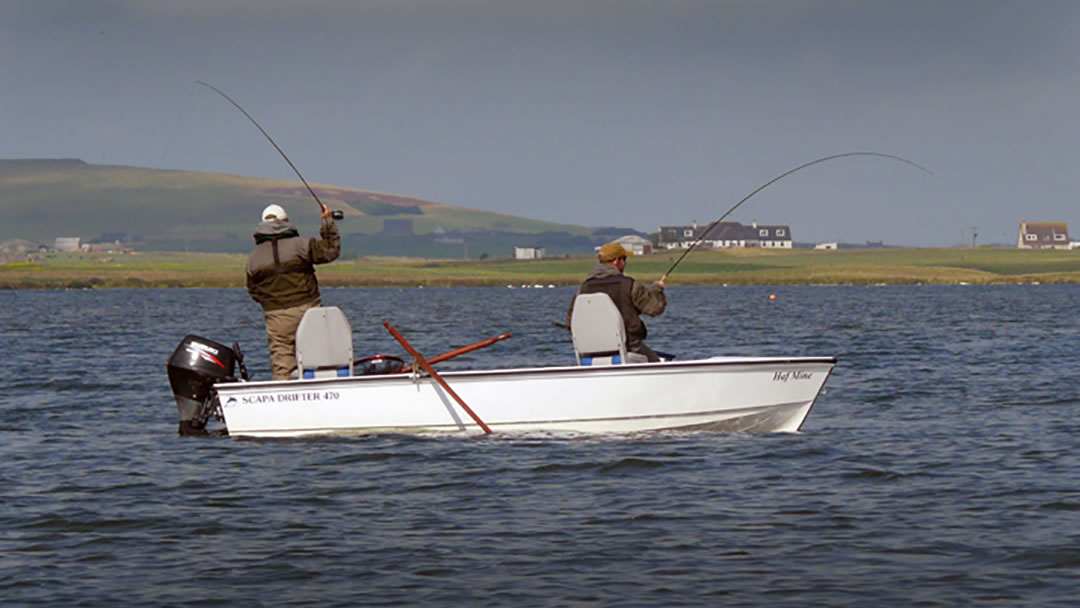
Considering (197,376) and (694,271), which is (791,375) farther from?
(694,271)

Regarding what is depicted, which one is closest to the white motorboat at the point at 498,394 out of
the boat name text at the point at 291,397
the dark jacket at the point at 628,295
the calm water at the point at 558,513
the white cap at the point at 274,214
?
the boat name text at the point at 291,397

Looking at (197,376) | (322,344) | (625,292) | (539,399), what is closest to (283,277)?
(322,344)

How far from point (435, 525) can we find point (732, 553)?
8.04 ft

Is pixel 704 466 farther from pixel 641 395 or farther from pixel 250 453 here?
pixel 250 453

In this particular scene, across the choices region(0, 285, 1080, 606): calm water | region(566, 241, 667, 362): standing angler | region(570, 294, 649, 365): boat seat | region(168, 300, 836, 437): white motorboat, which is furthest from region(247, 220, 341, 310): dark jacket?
region(566, 241, 667, 362): standing angler

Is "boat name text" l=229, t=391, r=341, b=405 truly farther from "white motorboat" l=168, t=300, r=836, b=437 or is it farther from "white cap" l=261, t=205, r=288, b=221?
"white cap" l=261, t=205, r=288, b=221

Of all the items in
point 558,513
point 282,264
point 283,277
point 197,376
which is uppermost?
point 282,264

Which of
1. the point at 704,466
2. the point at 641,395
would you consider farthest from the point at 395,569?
the point at 641,395

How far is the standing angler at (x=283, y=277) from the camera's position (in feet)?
45.1

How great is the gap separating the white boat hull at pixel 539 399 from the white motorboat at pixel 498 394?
0.4 inches

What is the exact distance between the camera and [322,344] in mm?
14008

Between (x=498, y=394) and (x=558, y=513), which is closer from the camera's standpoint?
(x=558, y=513)

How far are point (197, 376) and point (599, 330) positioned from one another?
4.36 m

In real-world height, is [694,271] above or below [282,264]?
below
